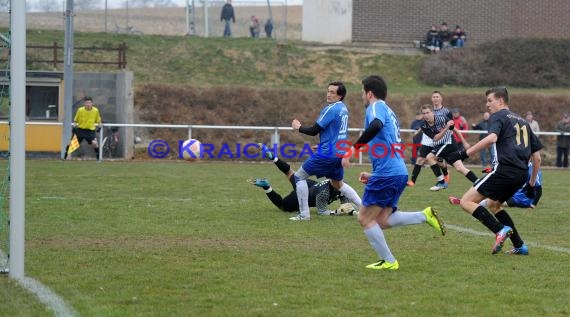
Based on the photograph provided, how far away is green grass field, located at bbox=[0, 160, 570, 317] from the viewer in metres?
7.04

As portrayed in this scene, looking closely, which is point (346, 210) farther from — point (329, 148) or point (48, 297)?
point (48, 297)

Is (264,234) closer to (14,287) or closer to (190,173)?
(14,287)

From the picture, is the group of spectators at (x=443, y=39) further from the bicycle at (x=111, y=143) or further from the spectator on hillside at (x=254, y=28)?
the bicycle at (x=111, y=143)

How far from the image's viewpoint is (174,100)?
122 feet

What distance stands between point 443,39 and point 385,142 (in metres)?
37.1

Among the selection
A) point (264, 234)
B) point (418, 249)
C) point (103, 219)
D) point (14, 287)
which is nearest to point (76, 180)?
point (103, 219)

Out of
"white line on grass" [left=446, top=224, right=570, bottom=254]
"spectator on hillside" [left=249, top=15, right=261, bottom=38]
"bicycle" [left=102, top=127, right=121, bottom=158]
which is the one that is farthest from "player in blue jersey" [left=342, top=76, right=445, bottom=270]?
"spectator on hillside" [left=249, top=15, right=261, bottom=38]

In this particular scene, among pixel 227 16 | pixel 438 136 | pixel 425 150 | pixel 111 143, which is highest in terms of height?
pixel 227 16

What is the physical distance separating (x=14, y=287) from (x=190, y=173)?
15.7 metres

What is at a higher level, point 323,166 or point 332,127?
point 332,127

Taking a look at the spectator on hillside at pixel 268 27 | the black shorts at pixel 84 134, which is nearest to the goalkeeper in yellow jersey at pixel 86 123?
the black shorts at pixel 84 134

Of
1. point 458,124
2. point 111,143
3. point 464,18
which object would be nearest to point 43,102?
point 111,143

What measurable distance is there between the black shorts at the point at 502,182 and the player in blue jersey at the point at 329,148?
8.66 ft

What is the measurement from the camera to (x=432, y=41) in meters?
44.7
